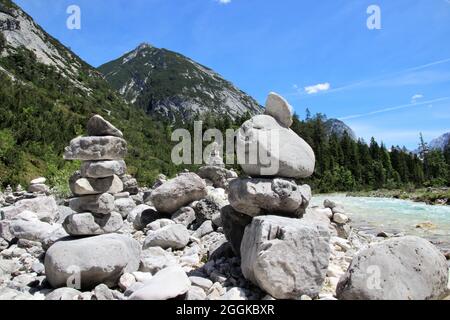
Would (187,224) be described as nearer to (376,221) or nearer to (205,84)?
(376,221)

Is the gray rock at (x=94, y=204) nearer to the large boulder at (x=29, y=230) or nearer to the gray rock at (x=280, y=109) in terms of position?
the large boulder at (x=29, y=230)

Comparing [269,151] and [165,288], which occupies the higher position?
[269,151]

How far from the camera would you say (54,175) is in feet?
88.8

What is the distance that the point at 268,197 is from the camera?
26.3 feet

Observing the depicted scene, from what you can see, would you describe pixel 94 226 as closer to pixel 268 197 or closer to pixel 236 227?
pixel 236 227

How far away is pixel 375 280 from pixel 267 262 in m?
1.81

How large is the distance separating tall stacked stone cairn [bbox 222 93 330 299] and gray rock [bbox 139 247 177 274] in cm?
160

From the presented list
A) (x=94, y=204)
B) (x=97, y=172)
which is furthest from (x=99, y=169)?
(x=94, y=204)

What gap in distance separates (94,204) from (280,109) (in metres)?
4.72

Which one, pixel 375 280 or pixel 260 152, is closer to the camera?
pixel 375 280

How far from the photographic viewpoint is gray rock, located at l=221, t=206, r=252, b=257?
8.87 metres

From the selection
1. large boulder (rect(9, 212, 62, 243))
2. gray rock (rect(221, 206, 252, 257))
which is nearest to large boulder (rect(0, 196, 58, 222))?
large boulder (rect(9, 212, 62, 243))

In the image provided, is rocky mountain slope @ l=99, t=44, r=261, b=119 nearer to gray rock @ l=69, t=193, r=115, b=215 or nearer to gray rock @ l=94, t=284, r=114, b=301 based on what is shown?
gray rock @ l=69, t=193, r=115, b=215
